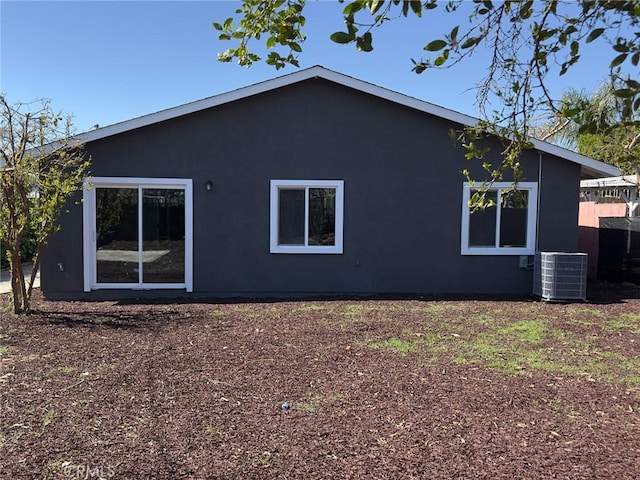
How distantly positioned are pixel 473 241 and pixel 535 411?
20.5 ft

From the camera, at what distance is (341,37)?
248 centimetres

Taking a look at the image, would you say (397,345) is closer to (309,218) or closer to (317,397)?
(317,397)

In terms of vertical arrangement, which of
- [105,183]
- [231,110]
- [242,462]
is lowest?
[242,462]

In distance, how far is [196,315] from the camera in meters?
8.03

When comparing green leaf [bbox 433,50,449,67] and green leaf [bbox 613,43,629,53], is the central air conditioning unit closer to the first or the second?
green leaf [bbox 433,50,449,67]

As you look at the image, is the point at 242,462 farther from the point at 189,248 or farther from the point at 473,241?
the point at 473,241

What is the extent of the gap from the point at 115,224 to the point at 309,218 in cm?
382

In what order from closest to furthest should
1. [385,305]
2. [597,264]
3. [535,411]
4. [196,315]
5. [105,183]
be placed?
A: 1. [535,411]
2. [196,315]
3. [385,305]
4. [105,183]
5. [597,264]

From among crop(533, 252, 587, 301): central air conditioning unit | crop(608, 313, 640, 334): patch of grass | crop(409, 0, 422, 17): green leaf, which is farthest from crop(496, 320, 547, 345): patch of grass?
crop(409, 0, 422, 17): green leaf

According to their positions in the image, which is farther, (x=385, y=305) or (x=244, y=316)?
(x=385, y=305)

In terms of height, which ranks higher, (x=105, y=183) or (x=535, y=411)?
(x=105, y=183)

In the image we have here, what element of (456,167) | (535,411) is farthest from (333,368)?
(456,167)

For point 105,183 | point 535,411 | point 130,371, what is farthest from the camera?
point 105,183

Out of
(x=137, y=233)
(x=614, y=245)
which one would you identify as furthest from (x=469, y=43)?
(x=614, y=245)
